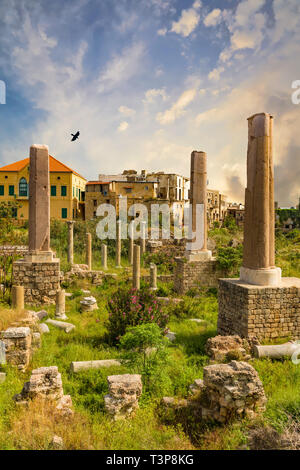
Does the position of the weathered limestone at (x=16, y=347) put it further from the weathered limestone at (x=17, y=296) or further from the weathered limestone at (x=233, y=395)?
the weathered limestone at (x=233, y=395)

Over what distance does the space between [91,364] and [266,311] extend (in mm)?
3790

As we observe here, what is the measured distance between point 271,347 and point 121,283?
863 cm

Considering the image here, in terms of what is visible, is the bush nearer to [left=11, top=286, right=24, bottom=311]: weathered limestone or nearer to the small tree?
the small tree

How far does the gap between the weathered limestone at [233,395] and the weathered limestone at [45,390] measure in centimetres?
189

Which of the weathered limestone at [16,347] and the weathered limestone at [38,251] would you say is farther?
the weathered limestone at [38,251]

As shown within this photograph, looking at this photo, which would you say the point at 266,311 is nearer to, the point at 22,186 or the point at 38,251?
the point at 38,251

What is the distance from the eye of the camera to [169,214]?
35.4 m

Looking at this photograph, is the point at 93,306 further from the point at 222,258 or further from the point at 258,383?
the point at 258,383

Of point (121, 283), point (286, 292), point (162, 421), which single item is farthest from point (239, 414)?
point (121, 283)

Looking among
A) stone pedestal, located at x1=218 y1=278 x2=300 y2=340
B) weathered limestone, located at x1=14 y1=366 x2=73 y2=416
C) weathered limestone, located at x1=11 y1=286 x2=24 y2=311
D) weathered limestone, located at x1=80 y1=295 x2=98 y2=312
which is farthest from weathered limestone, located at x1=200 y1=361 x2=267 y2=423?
weathered limestone, located at x1=80 y1=295 x2=98 y2=312

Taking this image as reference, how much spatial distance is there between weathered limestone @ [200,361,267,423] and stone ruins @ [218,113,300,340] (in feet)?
8.51

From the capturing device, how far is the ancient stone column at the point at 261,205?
6812mm

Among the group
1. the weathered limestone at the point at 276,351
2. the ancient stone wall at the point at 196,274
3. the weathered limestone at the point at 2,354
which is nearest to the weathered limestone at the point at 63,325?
the weathered limestone at the point at 2,354

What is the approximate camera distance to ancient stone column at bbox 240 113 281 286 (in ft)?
22.4
